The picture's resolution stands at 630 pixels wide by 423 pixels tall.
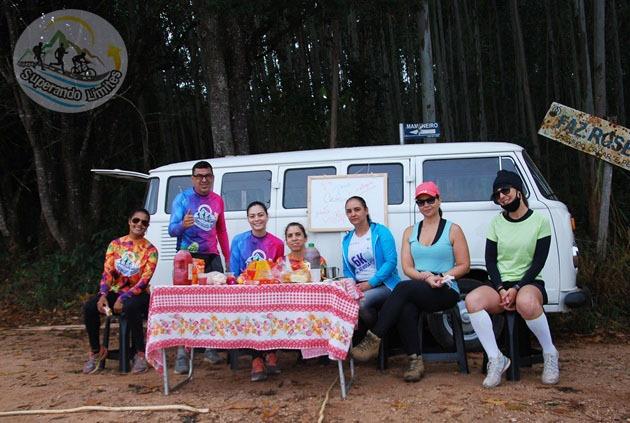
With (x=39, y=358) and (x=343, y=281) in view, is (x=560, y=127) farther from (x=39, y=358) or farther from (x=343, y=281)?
(x=39, y=358)

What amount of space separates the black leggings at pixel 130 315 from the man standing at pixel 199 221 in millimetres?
406

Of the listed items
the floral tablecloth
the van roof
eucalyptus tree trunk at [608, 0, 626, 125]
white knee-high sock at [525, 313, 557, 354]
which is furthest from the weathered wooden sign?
eucalyptus tree trunk at [608, 0, 626, 125]

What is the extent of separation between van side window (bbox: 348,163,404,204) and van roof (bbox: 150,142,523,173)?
98 millimetres

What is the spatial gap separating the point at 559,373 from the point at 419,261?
1.39 metres

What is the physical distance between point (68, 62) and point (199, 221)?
7.76 meters

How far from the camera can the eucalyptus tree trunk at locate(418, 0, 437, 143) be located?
9.45 metres

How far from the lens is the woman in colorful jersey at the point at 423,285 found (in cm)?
477

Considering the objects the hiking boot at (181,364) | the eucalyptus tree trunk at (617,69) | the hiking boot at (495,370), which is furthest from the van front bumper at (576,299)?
the eucalyptus tree trunk at (617,69)

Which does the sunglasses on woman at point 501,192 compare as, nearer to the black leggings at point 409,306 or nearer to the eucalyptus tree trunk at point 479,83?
the black leggings at point 409,306

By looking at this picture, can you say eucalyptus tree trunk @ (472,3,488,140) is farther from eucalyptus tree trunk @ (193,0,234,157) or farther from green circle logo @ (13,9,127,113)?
green circle logo @ (13,9,127,113)

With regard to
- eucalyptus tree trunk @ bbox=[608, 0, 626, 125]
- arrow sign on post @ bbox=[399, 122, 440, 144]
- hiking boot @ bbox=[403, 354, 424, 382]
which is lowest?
hiking boot @ bbox=[403, 354, 424, 382]

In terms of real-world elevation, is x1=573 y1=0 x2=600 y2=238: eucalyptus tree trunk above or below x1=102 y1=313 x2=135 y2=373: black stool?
above

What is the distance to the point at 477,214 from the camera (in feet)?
19.1

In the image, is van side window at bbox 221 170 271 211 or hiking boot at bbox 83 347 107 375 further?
van side window at bbox 221 170 271 211
